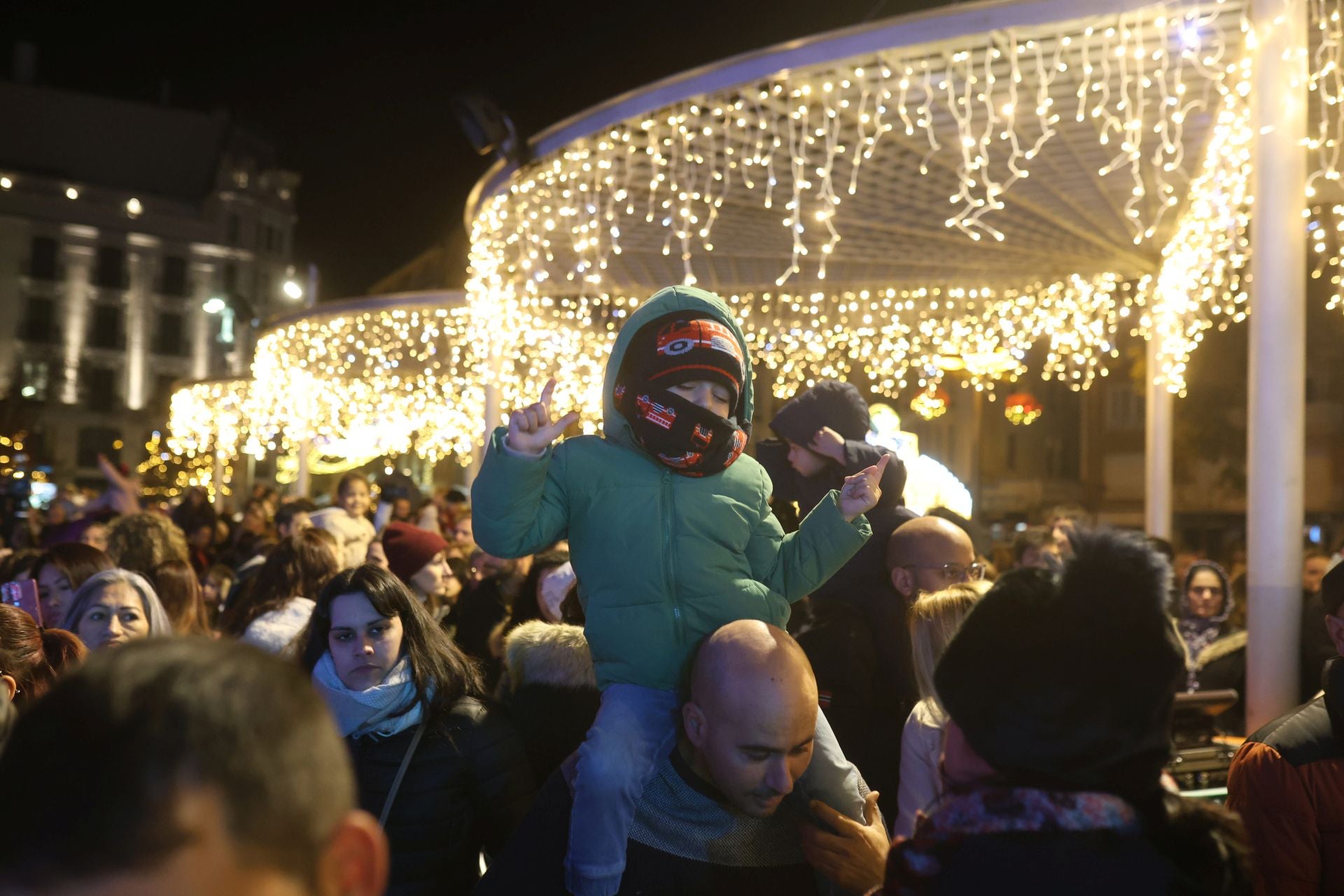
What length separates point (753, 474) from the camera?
316cm

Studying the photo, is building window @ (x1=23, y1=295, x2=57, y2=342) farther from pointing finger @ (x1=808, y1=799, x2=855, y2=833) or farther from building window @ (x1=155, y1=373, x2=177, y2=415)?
pointing finger @ (x1=808, y1=799, x2=855, y2=833)

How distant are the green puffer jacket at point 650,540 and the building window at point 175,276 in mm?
61623

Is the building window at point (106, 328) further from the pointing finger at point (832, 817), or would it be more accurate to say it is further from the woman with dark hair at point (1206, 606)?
the pointing finger at point (832, 817)

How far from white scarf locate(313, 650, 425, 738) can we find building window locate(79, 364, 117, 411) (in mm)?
59950

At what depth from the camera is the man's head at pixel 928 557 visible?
13.0 feet

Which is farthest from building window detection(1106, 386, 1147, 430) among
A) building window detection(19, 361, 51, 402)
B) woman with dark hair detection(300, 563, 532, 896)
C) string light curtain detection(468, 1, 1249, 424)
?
building window detection(19, 361, 51, 402)

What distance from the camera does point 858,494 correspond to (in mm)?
2949

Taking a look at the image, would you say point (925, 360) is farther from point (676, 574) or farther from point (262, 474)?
point (262, 474)

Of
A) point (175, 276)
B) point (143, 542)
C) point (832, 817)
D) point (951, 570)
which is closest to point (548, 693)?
point (951, 570)

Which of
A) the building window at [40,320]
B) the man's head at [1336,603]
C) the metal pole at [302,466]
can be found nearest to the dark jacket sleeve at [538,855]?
the man's head at [1336,603]

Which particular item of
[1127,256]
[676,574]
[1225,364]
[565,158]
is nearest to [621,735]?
[676,574]

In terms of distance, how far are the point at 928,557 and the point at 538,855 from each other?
1.98 meters

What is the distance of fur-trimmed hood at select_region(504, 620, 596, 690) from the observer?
3.84 m

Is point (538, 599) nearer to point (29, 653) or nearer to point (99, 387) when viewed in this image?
point (29, 653)
